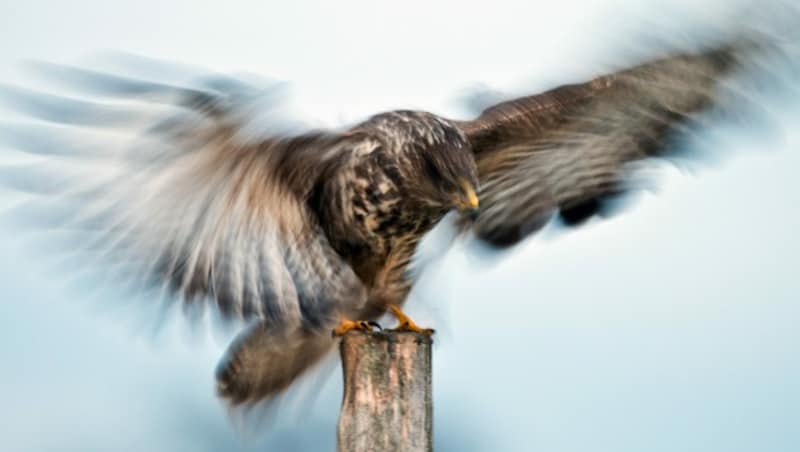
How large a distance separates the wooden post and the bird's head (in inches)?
59.0

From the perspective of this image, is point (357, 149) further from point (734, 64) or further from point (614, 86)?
point (734, 64)

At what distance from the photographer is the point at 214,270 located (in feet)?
18.2

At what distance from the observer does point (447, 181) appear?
5.97 meters

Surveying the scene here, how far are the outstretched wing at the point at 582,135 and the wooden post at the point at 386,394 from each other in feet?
6.85

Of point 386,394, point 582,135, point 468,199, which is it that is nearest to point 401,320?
point 468,199

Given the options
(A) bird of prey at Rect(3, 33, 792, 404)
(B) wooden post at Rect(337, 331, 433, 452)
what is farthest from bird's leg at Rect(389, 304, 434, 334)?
(B) wooden post at Rect(337, 331, 433, 452)

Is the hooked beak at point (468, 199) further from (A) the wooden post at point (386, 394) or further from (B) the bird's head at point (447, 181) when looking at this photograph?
(A) the wooden post at point (386, 394)

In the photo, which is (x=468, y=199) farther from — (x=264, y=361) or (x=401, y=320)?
(x=264, y=361)

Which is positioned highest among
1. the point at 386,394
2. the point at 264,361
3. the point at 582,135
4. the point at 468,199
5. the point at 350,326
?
the point at 582,135

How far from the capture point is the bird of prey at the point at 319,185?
17.7 feet

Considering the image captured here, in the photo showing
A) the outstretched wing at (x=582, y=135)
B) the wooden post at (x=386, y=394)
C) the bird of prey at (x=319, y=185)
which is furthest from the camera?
the outstretched wing at (x=582, y=135)

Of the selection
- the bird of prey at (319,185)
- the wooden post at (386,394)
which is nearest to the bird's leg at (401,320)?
the bird of prey at (319,185)

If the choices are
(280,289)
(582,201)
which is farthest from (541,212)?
(280,289)

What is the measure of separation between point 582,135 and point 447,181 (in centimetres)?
78
